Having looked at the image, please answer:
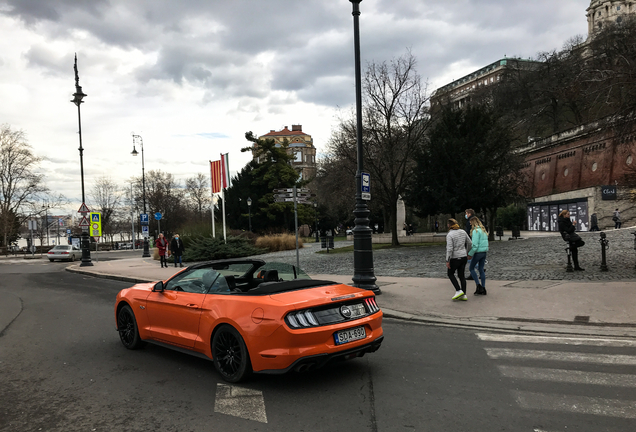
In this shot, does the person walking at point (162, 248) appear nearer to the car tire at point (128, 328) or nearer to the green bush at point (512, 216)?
the car tire at point (128, 328)

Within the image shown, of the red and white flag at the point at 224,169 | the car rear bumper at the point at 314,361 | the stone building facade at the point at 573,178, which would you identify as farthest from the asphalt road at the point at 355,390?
the stone building facade at the point at 573,178

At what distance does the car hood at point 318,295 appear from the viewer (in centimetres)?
500

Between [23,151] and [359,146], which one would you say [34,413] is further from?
[23,151]

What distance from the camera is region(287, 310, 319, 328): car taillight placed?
482 centimetres

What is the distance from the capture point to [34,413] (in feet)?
14.9

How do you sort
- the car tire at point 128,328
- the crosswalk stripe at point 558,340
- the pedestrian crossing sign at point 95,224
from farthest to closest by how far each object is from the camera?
the pedestrian crossing sign at point 95,224
the car tire at point 128,328
the crosswalk stripe at point 558,340

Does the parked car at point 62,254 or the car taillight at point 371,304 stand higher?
the car taillight at point 371,304

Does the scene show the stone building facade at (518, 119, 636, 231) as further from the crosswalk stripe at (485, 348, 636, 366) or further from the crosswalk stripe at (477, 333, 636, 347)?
the crosswalk stripe at (485, 348, 636, 366)

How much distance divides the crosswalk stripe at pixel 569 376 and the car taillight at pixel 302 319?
2309 mm

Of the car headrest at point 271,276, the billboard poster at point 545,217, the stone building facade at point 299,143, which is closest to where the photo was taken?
the car headrest at point 271,276

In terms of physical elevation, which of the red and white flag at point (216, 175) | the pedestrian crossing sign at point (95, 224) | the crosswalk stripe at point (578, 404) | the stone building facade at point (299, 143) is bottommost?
the crosswalk stripe at point (578, 404)

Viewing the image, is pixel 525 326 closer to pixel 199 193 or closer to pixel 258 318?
pixel 258 318

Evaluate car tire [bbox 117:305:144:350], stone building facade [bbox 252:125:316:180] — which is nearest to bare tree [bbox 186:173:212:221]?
stone building facade [bbox 252:125:316:180]

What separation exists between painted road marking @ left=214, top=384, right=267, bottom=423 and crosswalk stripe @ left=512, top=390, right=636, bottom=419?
2.41 m
